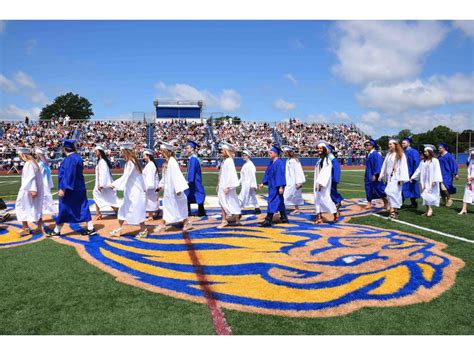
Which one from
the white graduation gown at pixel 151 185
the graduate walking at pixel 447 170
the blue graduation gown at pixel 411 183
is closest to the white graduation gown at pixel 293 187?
the blue graduation gown at pixel 411 183

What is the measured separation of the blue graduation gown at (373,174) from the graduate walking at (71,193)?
25.0 ft

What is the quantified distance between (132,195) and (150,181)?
1646 millimetres

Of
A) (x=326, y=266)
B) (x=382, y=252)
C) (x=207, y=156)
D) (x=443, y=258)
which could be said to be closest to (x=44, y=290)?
(x=326, y=266)

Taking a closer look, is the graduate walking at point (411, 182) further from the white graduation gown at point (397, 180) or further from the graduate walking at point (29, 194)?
the graduate walking at point (29, 194)

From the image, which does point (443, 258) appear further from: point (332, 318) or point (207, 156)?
point (207, 156)

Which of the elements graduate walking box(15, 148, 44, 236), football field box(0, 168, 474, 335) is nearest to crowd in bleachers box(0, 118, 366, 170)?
graduate walking box(15, 148, 44, 236)

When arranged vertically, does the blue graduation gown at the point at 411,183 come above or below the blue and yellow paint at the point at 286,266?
above

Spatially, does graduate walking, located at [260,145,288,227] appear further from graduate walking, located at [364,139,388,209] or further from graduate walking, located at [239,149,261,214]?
graduate walking, located at [364,139,388,209]

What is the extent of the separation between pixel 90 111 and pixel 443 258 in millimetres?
96901

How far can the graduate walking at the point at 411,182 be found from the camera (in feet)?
33.6

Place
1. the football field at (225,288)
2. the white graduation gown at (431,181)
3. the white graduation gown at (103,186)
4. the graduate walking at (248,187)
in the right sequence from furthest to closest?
the graduate walking at (248,187) → the white graduation gown at (431,181) → the white graduation gown at (103,186) → the football field at (225,288)

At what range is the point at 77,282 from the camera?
14.9ft

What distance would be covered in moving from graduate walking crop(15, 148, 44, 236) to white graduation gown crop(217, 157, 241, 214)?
3.71 meters

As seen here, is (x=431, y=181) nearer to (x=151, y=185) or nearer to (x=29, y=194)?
(x=151, y=185)
